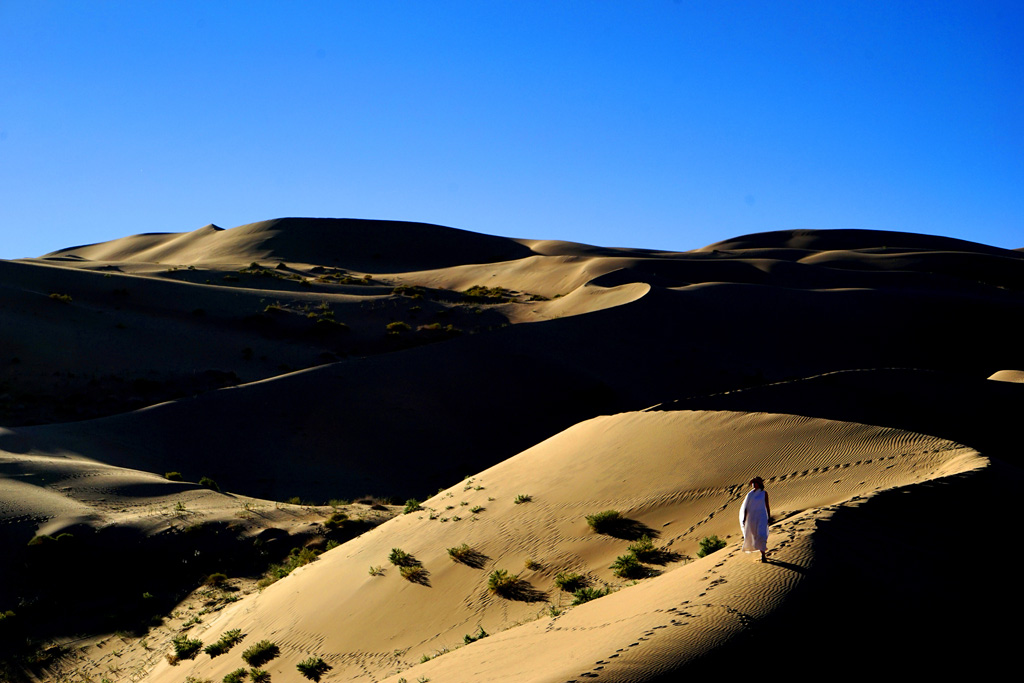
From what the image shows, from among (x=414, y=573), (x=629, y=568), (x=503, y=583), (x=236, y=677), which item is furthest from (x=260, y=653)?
(x=629, y=568)

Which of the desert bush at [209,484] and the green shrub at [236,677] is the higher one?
the desert bush at [209,484]

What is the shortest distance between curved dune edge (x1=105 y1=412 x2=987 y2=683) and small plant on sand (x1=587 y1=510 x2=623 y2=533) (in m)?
0.22

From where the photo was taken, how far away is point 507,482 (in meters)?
16.4

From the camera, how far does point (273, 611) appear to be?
13.7 metres

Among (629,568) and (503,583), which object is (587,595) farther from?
(503,583)

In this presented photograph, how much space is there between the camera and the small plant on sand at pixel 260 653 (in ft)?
38.6

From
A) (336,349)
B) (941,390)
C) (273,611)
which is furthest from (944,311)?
(273,611)

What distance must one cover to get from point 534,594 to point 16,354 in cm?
3105

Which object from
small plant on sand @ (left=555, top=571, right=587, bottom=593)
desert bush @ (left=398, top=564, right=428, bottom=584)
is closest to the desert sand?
desert bush @ (left=398, top=564, right=428, bottom=584)

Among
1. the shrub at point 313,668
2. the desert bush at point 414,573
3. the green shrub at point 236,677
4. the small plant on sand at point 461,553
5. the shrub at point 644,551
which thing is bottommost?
the green shrub at point 236,677

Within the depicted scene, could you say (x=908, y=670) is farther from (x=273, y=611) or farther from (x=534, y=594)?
(x=273, y=611)

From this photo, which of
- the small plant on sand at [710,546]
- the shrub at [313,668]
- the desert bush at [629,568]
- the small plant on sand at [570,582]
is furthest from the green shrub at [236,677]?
the small plant on sand at [710,546]

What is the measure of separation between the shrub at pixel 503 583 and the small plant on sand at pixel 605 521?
4.99 ft

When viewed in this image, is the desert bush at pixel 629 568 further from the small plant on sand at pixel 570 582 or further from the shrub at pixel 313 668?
the shrub at pixel 313 668
